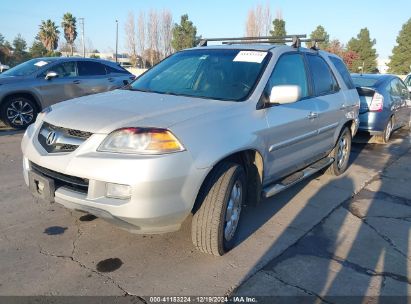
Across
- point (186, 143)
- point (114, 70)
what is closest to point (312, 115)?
point (186, 143)

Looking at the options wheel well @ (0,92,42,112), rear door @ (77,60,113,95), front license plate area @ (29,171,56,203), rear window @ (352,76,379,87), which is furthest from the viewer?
rear door @ (77,60,113,95)

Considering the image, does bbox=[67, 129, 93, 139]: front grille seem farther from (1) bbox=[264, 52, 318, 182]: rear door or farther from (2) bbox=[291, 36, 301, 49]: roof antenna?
(2) bbox=[291, 36, 301, 49]: roof antenna

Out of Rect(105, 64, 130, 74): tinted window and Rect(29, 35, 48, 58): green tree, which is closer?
Rect(105, 64, 130, 74): tinted window

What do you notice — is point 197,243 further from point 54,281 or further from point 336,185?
point 336,185

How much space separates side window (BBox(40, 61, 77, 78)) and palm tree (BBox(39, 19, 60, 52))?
187 ft

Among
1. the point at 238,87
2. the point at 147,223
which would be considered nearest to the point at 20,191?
the point at 147,223

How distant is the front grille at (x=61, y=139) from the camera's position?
9.72ft

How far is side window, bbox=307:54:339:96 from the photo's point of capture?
4912 millimetres

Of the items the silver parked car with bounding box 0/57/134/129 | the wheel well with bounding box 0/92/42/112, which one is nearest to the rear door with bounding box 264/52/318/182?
the silver parked car with bounding box 0/57/134/129

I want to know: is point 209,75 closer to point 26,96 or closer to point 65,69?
point 26,96

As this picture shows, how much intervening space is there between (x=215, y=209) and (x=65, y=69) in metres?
7.25

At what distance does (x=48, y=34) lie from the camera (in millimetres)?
60250

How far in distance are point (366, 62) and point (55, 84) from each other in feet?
189

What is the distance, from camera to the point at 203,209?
315cm
